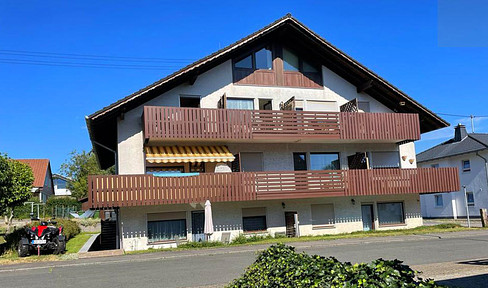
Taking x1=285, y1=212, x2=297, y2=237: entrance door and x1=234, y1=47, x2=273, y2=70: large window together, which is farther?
x1=234, y1=47, x2=273, y2=70: large window

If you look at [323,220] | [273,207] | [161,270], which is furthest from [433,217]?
[161,270]

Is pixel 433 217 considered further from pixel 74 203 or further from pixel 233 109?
pixel 74 203

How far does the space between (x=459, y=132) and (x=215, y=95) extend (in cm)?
2866

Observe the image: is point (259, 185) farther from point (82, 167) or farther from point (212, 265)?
point (82, 167)

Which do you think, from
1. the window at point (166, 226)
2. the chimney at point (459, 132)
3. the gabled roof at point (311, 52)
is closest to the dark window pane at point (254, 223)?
the window at point (166, 226)

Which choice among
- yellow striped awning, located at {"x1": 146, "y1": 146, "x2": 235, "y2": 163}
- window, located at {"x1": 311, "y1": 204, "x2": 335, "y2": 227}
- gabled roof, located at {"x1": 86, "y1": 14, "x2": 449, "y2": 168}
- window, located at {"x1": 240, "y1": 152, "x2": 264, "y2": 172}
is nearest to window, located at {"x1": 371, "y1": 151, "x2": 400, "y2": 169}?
gabled roof, located at {"x1": 86, "y1": 14, "x2": 449, "y2": 168}

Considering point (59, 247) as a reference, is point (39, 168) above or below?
above

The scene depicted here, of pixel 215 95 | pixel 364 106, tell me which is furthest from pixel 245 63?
pixel 364 106

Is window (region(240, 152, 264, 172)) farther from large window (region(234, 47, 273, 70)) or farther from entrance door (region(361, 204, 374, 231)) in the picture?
entrance door (region(361, 204, 374, 231))

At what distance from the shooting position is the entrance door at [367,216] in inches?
1040

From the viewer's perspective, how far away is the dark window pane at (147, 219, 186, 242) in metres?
22.2

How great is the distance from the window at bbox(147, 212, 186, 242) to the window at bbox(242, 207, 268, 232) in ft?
10.9

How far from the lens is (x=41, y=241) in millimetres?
18703

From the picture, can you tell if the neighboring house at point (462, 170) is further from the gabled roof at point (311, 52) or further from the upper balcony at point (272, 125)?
the upper balcony at point (272, 125)
